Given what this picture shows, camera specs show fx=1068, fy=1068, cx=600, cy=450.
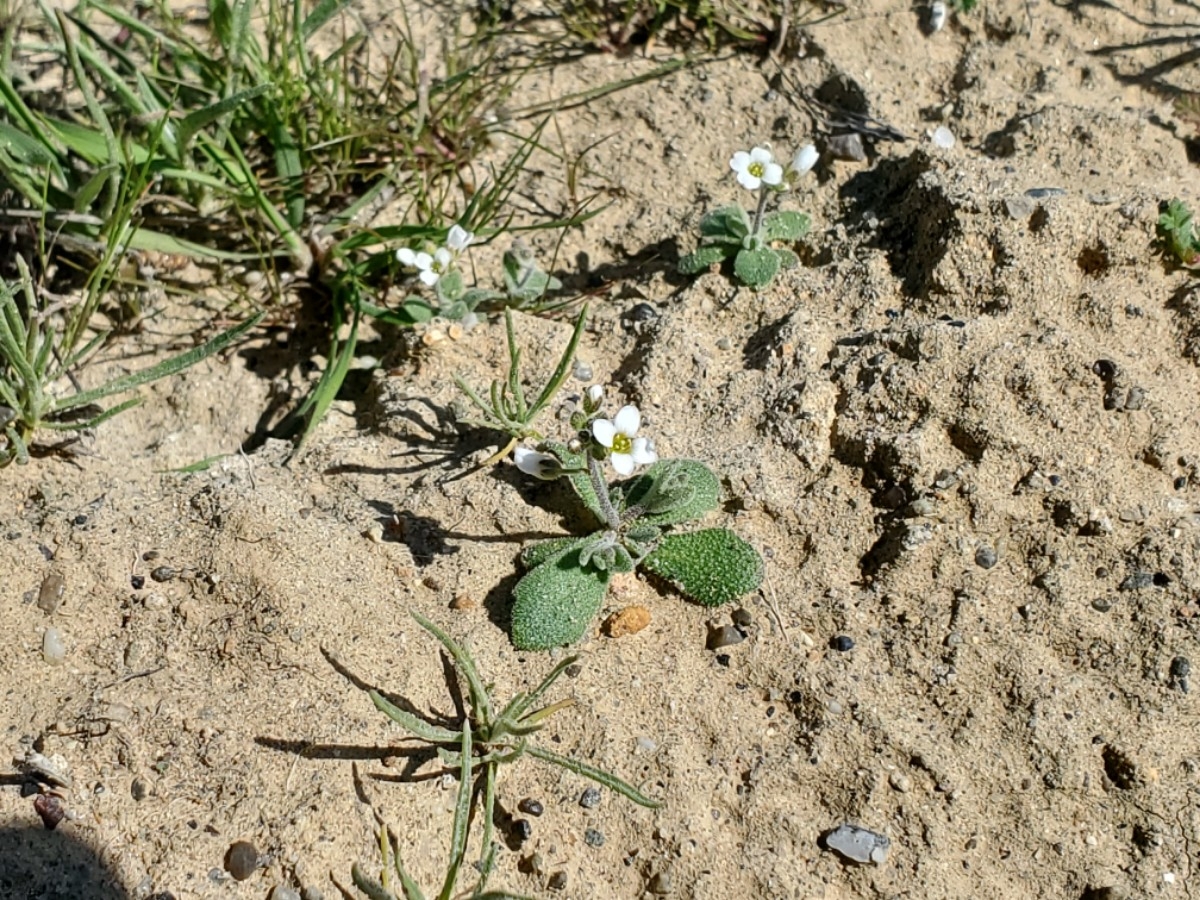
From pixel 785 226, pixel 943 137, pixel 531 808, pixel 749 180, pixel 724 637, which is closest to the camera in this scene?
pixel 531 808

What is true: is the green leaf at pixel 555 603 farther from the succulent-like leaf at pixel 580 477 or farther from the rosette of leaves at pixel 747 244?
the rosette of leaves at pixel 747 244

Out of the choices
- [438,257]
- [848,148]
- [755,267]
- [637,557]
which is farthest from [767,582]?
[848,148]

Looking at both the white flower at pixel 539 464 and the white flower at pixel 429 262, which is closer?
the white flower at pixel 539 464

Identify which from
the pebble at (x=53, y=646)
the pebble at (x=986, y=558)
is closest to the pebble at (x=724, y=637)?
the pebble at (x=986, y=558)

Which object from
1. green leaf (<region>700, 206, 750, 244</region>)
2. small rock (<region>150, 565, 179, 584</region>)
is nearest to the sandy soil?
small rock (<region>150, 565, 179, 584</region>)

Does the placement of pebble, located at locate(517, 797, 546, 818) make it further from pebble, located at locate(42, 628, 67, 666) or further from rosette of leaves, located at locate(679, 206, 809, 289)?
rosette of leaves, located at locate(679, 206, 809, 289)

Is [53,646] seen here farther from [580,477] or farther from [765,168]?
[765,168]
